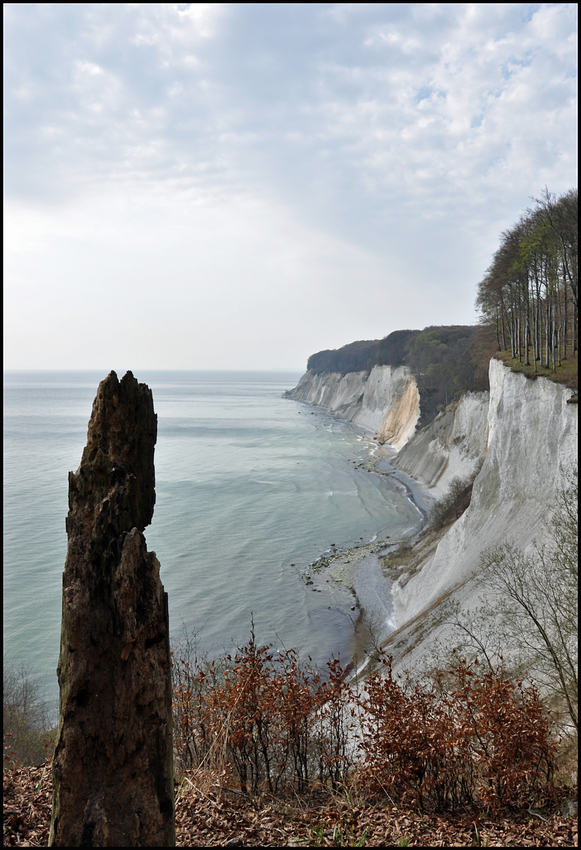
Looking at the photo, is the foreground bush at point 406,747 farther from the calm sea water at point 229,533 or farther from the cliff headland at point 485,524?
the calm sea water at point 229,533

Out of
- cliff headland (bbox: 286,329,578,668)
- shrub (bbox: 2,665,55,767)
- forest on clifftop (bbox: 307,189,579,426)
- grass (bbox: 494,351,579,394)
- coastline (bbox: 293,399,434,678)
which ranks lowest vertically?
shrub (bbox: 2,665,55,767)

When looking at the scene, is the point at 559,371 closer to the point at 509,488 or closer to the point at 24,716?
the point at 509,488

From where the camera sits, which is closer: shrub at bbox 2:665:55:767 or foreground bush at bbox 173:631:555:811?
foreground bush at bbox 173:631:555:811

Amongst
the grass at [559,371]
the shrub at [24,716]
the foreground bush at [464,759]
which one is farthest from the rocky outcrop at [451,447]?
the foreground bush at [464,759]

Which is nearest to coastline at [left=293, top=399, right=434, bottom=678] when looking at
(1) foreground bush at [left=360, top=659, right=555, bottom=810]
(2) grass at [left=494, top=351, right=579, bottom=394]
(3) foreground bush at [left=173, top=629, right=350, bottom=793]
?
(3) foreground bush at [left=173, top=629, right=350, bottom=793]

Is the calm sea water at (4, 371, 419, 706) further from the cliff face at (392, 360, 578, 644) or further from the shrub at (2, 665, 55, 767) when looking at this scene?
the cliff face at (392, 360, 578, 644)

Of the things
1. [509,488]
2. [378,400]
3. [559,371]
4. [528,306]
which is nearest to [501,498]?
[509,488]
